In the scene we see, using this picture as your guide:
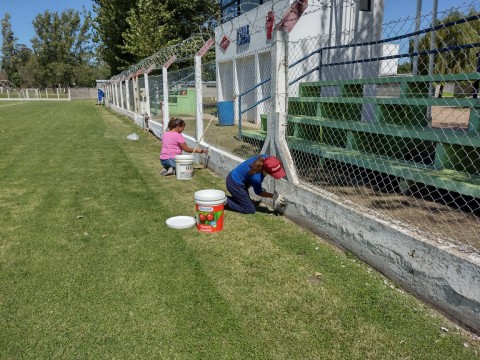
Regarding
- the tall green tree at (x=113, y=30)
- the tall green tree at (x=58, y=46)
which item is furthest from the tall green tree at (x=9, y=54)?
the tall green tree at (x=113, y=30)

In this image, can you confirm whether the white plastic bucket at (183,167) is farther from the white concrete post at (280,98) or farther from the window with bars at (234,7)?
the window with bars at (234,7)

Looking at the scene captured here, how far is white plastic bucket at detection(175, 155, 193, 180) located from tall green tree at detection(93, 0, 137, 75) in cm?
1971

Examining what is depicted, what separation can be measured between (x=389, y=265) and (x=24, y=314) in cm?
281

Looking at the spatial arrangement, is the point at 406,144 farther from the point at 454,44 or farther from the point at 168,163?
the point at 168,163

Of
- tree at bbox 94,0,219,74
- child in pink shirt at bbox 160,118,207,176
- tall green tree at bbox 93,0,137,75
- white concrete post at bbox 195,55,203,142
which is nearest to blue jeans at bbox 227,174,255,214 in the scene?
child in pink shirt at bbox 160,118,207,176

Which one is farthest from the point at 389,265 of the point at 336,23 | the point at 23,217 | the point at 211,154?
the point at 336,23

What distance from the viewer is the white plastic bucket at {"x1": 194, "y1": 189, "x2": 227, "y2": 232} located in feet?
13.7

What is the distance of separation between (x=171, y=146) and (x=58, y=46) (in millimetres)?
74933

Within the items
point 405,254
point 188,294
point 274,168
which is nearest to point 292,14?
point 274,168

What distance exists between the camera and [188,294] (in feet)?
10.0

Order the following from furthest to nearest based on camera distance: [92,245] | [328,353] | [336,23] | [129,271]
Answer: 1. [336,23]
2. [92,245]
3. [129,271]
4. [328,353]

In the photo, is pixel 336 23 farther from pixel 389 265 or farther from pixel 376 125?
pixel 389 265

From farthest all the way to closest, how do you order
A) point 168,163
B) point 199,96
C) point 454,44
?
1. point 199,96
2. point 168,163
3. point 454,44

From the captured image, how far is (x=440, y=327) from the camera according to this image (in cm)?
262
